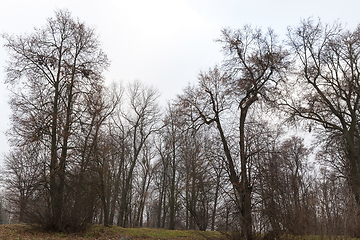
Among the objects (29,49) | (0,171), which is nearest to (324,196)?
(29,49)

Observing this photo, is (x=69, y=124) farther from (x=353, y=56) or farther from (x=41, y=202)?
(x=353, y=56)

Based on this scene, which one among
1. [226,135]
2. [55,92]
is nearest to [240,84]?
[226,135]

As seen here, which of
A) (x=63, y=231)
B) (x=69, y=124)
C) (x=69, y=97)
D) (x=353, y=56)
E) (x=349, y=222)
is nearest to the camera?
(x=349, y=222)

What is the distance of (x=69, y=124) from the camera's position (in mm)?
13609

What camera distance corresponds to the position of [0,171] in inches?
1192

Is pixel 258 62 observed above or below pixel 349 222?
above

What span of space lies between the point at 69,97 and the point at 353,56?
1874 centimetres

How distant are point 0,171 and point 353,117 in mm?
38157

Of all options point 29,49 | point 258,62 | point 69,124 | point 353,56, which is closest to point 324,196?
point 258,62

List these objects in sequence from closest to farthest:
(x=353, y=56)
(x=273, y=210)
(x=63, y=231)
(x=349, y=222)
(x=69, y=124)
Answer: (x=349, y=222), (x=273, y=210), (x=63, y=231), (x=69, y=124), (x=353, y=56)

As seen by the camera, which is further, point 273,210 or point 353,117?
point 353,117

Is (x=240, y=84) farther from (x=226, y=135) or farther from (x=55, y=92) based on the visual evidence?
(x=55, y=92)

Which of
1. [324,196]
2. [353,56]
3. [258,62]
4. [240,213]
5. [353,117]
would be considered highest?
[353,56]

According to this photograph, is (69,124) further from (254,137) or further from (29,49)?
(254,137)
